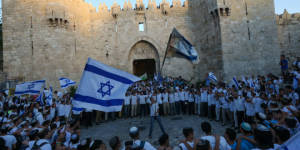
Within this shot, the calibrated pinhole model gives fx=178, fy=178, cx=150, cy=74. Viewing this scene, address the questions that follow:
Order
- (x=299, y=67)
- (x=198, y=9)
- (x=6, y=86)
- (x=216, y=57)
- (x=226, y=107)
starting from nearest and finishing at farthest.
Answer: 1. (x=226, y=107)
2. (x=299, y=67)
3. (x=6, y=86)
4. (x=216, y=57)
5. (x=198, y=9)

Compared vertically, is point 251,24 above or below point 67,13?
below

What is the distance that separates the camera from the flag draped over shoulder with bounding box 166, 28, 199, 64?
5.82 metres

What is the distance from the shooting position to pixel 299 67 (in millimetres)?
8500

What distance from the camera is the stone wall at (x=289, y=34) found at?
16141 millimetres

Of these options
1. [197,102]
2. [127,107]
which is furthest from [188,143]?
[127,107]

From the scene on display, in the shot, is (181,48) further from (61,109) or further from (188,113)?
(61,109)

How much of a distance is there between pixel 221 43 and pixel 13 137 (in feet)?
41.8

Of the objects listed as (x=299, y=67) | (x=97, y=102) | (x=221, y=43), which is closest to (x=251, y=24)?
(x=221, y=43)

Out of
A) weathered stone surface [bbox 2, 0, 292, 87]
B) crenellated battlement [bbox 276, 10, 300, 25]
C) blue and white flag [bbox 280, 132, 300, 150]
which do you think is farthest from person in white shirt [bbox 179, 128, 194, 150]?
crenellated battlement [bbox 276, 10, 300, 25]

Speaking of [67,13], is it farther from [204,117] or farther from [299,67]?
[299,67]

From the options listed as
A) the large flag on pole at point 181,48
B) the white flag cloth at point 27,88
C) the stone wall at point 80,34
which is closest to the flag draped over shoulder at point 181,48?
the large flag on pole at point 181,48

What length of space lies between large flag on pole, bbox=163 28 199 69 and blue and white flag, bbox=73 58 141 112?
276 centimetres

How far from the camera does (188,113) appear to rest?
9.88m

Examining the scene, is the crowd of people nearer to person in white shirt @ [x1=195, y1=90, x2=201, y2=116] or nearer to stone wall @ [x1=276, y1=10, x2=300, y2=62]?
person in white shirt @ [x1=195, y1=90, x2=201, y2=116]
